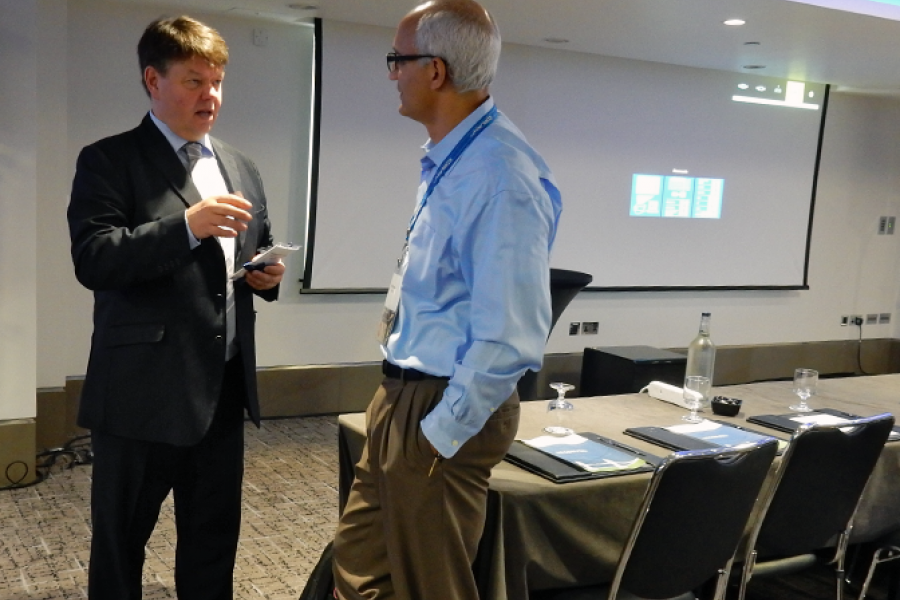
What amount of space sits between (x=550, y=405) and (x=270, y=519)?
1.68m

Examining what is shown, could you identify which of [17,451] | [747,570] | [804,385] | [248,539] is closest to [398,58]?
[747,570]

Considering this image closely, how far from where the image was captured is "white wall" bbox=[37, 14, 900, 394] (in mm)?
4922

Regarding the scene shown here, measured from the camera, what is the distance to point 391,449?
1843 millimetres

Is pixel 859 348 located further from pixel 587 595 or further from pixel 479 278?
pixel 479 278

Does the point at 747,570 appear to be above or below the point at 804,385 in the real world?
below

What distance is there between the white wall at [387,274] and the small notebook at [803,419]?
10.8 ft

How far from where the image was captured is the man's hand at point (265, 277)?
233 cm

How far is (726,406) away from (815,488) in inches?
22.2

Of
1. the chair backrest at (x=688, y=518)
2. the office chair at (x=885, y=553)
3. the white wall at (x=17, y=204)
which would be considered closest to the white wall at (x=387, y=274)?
the white wall at (x=17, y=204)

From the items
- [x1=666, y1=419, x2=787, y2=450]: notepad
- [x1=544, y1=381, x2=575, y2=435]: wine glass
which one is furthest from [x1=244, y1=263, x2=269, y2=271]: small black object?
[x1=666, y1=419, x2=787, y2=450]: notepad

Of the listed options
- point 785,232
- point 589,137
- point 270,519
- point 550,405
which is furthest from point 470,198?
point 785,232

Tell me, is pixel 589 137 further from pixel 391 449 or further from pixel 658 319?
pixel 391 449

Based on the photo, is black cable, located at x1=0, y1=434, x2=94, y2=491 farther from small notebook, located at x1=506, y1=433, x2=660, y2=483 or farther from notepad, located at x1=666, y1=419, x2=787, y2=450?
notepad, located at x1=666, y1=419, x2=787, y2=450

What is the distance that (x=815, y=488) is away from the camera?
2.45 metres
